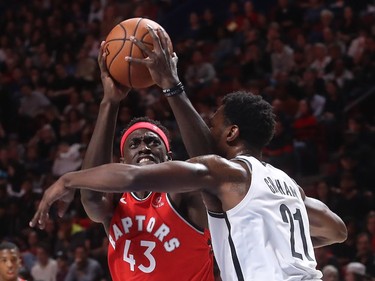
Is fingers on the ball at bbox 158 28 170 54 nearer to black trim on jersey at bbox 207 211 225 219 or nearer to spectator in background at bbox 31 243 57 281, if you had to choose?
black trim on jersey at bbox 207 211 225 219

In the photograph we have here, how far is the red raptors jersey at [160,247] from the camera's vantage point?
4.35 metres

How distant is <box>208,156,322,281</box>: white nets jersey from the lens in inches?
138

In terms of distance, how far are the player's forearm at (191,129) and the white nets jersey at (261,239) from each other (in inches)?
10.9

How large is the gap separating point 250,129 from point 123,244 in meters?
1.09

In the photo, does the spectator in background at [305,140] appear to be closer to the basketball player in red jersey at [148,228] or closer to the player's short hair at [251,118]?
the basketball player in red jersey at [148,228]

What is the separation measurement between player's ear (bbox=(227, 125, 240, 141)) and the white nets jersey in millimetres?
148

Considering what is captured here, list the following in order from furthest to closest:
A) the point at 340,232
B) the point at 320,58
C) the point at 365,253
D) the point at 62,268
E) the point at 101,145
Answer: the point at 320,58 < the point at 62,268 < the point at 365,253 < the point at 101,145 < the point at 340,232

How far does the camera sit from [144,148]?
4.62m

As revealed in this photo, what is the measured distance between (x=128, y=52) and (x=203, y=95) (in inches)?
304

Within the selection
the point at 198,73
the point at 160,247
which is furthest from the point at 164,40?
the point at 198,73

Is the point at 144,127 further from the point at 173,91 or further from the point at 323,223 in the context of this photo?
the point at 323,223

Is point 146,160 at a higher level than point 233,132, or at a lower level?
higher

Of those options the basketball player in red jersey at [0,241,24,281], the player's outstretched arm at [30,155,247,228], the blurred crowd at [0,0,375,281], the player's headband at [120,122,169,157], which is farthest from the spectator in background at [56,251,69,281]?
the player's outstretched arm at [30,155,247,228]

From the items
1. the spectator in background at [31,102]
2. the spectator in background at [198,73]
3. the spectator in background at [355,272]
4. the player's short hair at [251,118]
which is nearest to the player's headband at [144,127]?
the player's short hair at [251,118]
